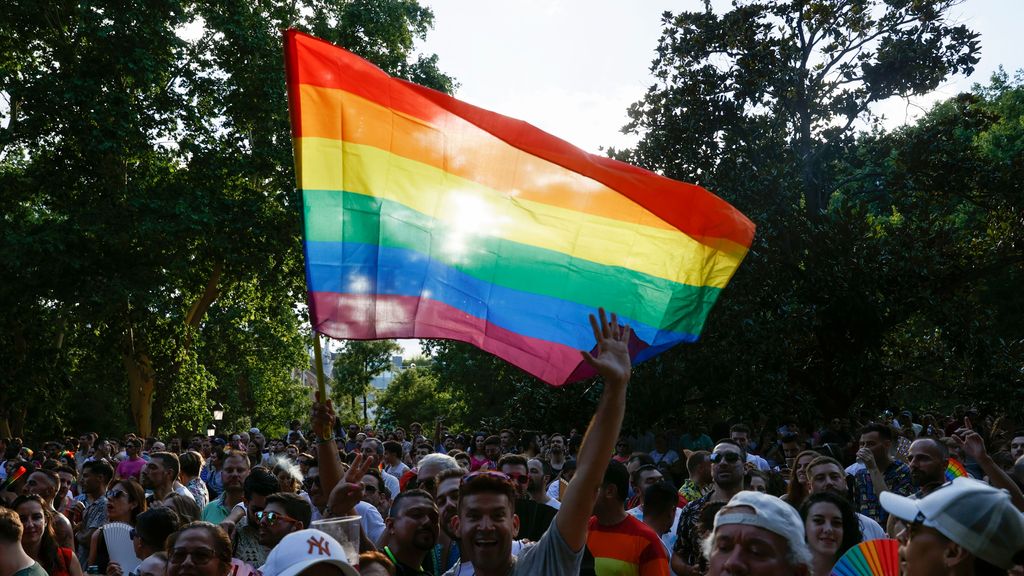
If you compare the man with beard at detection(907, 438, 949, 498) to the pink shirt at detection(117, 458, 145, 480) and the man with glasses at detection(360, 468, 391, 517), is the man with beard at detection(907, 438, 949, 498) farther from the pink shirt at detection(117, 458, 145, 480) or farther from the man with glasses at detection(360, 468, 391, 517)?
the pink shirt at detection(117, 458, 145, 480)

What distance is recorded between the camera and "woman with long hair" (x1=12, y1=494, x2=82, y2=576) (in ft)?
23.0

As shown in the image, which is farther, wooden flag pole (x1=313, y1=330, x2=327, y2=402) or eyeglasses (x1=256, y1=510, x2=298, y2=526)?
eyeglasses (x1=256, y1=510, x2=298, y2=526)

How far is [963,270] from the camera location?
19438 mm

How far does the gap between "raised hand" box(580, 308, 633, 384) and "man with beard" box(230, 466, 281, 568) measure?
3212 mm

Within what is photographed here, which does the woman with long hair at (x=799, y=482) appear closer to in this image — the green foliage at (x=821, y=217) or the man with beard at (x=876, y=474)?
the man with beard at (x=876, y=474)

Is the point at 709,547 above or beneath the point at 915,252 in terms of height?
beneath

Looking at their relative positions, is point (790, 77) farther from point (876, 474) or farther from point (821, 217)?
point (876, 474)

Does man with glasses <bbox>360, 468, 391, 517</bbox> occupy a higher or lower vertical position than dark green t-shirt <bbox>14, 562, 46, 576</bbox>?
higher

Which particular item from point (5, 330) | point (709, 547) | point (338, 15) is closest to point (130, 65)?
point (338, 15)

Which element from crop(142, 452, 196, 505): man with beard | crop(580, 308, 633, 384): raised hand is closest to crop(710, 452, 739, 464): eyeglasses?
crop(580, 308, 633, 384): raised hand

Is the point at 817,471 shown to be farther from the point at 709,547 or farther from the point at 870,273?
the point at 870,273

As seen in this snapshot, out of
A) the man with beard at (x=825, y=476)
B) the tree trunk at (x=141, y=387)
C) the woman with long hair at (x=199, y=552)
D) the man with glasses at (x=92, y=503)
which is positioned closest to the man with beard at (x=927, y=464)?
the man with beard at (x=825, y=476)

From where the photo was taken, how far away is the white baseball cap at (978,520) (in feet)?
9.59

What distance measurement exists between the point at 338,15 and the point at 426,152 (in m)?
22.8
